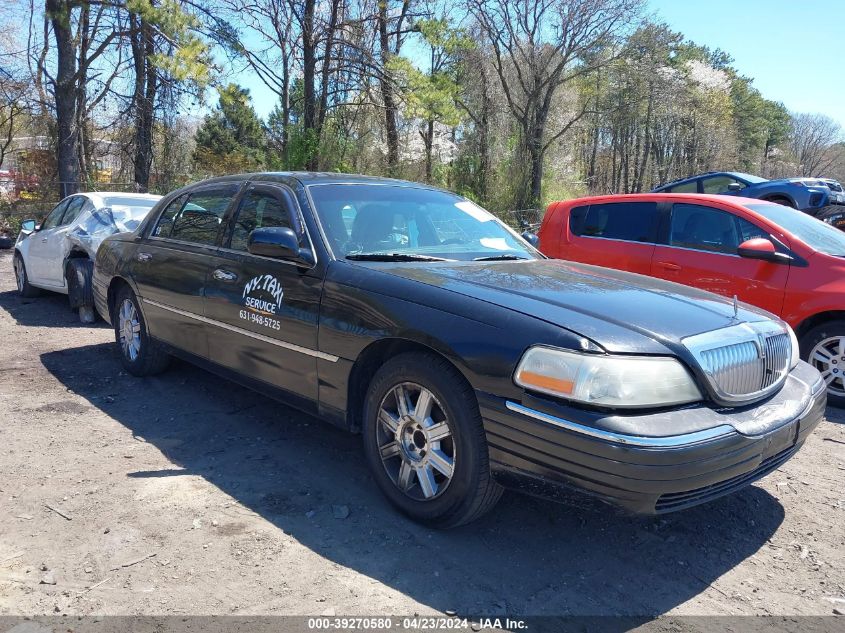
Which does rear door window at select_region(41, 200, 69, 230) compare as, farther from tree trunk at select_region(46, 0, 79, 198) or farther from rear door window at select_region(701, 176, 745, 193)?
rear door window at select_region(701, 176, 745, 193)

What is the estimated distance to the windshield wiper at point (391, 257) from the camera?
12.0 ft

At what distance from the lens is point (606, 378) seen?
101 inches

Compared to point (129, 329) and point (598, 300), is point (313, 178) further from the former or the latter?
point (129, 329)

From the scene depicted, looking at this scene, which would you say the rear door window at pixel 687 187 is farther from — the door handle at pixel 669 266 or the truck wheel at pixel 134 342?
the truck wheel at pixel 134 342

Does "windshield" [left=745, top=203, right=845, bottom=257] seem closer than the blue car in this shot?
Yes

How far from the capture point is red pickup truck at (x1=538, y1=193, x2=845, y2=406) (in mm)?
5328

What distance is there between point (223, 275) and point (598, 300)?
2436mm

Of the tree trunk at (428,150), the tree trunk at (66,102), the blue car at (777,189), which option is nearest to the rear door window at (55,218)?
the tree trunk at (66,102)

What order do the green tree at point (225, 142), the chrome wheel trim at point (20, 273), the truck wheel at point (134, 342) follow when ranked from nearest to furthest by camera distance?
the truck wheel at point (134, 342)
the chrome wheel trim at point (20, 273)
the green tree at point (225, 142)

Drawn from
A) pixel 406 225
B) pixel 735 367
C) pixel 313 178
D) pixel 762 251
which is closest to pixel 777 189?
pixel 762 251

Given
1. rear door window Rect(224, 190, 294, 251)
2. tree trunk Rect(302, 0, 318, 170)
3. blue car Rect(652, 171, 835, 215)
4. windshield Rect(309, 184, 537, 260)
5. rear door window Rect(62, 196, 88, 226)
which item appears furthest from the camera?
tree trunk Rect(302, 0, 318, 170)

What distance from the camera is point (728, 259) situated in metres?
5.89

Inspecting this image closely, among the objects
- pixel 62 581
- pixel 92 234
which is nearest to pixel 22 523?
pixel 62 581

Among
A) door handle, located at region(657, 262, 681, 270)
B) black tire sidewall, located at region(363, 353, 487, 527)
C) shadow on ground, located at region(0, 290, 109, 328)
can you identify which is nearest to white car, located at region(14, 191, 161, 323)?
shadow on ground, located at region(0, 290, 109, 328)
